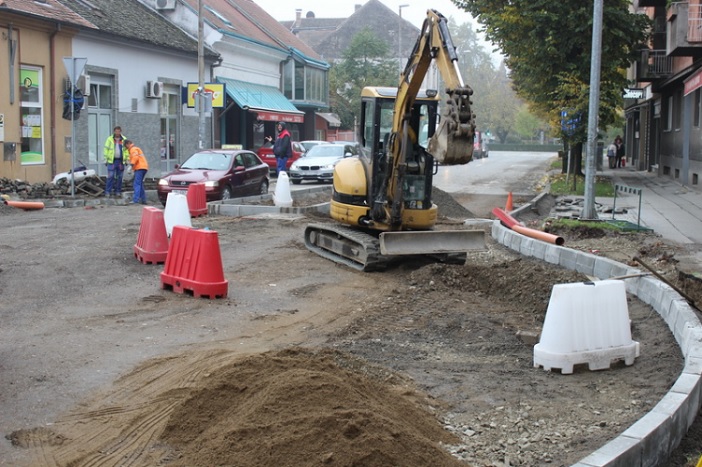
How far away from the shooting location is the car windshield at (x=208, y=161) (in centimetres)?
2266

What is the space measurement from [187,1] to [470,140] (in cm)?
3358

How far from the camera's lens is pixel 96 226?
17.2 metres

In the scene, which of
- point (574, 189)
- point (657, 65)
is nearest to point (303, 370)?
point (574, 189)

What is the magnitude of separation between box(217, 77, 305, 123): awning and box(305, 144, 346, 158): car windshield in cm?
893

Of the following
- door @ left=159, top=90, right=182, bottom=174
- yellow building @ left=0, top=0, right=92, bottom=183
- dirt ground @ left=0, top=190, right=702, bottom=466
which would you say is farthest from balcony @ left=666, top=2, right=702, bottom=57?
door @ left=159, top=90, right=182, bottom=174

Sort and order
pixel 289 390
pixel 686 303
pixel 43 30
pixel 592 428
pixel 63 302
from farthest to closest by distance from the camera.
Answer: pixel 43 30 < pixel 63 302 < pixel 686 303 < pixel 592 428 < pixel 289 390

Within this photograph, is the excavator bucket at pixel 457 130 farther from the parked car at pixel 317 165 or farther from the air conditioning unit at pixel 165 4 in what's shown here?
the air conditioning unit at pixel 165 4

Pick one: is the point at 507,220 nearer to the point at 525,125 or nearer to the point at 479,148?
the point at 479,148

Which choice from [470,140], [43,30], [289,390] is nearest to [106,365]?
[289,390]

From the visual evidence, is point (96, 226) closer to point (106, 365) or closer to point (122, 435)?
point (106, 365)

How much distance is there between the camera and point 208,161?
23.0m

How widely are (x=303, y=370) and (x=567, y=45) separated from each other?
88.1 ft

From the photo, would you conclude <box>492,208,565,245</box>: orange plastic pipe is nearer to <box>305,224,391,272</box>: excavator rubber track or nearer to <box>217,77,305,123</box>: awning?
<box>305,224,391,272</box>: excavator rubber track

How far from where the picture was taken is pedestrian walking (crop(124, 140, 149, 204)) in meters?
22.1
